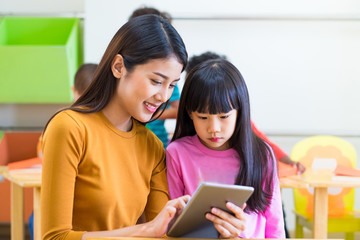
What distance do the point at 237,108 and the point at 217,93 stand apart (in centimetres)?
8

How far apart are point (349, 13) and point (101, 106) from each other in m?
2.40

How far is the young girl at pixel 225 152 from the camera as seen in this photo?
160cm

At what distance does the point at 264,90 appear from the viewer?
3434mm

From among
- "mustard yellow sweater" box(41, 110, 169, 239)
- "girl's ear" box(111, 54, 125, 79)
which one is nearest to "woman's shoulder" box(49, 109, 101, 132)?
"mustard yellow sweater" box(41, 110, 169, 239)

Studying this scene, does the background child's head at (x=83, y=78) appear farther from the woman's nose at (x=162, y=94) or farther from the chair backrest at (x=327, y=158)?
the woman's nose at (x=162, y=94)

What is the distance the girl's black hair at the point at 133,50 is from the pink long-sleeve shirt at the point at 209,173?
0.31 metres

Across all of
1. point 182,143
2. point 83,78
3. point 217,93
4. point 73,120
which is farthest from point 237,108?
point 83,78

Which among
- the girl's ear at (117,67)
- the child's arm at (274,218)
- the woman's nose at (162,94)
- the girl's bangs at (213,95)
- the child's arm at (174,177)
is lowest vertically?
the child's arm at (274,218)

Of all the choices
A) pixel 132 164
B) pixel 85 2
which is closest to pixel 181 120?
pixel 132 164

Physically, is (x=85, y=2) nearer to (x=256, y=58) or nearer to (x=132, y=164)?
(x=256, y=58)

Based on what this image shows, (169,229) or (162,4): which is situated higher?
(162,4)

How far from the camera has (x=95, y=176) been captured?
1.35 meters

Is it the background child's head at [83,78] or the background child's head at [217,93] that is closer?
the background child's head at [217,93]

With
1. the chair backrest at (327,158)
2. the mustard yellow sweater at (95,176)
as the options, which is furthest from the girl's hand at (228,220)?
the chair backrest at (327,158)
